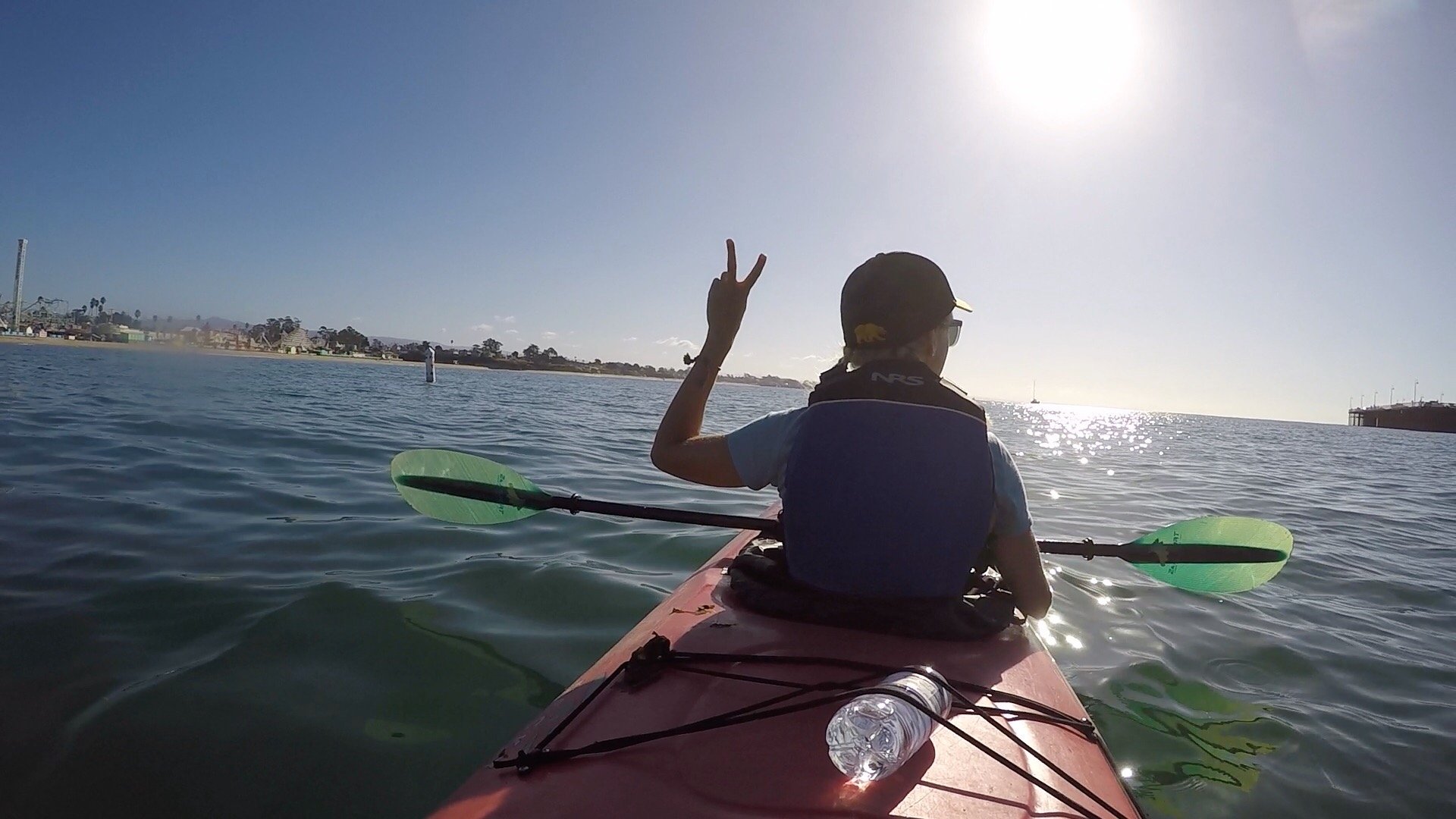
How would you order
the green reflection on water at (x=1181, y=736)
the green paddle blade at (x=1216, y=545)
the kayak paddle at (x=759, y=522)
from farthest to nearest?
1. the green paddle blade at (x=1216, y=545)
2. the kayak paddle at (x=759, y=522)
3. the green reflection on water at (x=1181, y=736)

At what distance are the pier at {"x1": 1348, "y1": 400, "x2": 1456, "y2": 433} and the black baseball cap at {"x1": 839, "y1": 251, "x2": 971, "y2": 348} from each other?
90136 mm

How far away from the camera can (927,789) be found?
4.93ft

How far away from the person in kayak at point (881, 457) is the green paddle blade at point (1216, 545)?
4.51 feet

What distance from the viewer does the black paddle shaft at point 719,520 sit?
9.93ft

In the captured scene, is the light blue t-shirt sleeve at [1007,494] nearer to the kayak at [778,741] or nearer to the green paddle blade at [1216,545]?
the kayak at [778,741]

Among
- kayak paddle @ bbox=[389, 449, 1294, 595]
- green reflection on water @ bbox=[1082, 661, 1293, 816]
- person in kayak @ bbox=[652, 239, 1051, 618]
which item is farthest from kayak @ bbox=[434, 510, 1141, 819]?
green reflection on water @ bbox=[1082, 661, 1293, 816]

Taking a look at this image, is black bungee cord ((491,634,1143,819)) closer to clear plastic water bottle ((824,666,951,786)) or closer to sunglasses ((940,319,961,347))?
clear plastic water bottle ((824,666,951,786))

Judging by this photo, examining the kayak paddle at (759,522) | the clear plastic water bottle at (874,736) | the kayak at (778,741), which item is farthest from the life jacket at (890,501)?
the kayak paddle at (759,522)

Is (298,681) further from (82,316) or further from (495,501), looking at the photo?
(82,316)

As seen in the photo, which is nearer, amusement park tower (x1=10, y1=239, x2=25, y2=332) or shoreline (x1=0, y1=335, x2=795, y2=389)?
shoreline (x1=0, y1=335, x2=795, y2=389)

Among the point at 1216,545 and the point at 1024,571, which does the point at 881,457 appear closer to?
the point at 1024,571

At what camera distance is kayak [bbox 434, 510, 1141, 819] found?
4.81 feet

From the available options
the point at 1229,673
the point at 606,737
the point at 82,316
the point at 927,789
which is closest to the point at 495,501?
the point at 606,737

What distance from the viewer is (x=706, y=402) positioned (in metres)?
2.41
